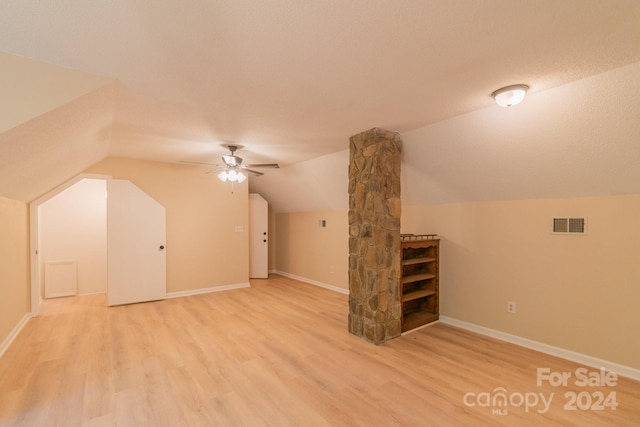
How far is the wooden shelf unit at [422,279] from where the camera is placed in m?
Answer: 3.75

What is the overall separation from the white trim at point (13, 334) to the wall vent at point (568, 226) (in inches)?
234

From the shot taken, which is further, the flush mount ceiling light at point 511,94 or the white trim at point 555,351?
the white trim at point 555,351

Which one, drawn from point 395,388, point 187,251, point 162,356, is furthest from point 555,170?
point 187,251

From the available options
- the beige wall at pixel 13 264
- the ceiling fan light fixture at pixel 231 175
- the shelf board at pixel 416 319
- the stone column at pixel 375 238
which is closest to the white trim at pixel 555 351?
the shelf board at pixel 416 319

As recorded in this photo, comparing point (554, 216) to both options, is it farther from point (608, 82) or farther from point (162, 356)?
point (162, 356)

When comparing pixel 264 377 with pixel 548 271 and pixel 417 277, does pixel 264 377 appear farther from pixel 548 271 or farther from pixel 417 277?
pixel 548 271

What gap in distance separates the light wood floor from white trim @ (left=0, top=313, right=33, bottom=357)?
0.24 feet

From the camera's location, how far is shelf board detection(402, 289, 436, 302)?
11.8 ft

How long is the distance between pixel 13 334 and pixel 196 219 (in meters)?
2.81

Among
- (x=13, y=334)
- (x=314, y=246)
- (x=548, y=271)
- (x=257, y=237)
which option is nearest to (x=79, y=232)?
(x=13, y=334)

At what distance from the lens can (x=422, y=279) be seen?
12.5 feet

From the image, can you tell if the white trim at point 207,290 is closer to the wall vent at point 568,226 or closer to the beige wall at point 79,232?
the beige wall at point 79,232

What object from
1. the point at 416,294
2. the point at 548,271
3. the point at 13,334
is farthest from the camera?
the point at 416,294

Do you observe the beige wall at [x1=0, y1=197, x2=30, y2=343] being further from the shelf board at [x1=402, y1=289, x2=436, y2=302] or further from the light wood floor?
the shelf board at [x1=402, y1=289, x2=436, y2=302]
